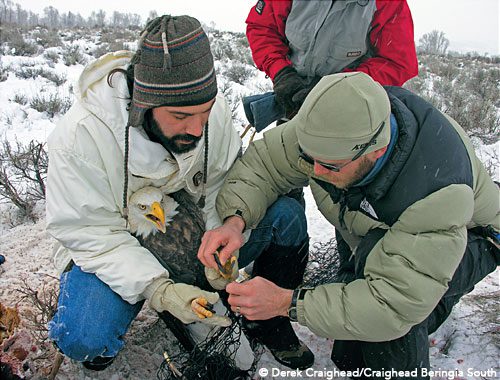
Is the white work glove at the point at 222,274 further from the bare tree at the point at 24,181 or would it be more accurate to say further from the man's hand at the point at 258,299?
the bare tree at the point at 24,181

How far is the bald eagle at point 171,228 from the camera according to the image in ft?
6.18

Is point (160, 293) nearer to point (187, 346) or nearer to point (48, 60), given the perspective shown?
point (187, 346)

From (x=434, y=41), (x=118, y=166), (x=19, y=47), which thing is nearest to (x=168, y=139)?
(x=118, y=166)

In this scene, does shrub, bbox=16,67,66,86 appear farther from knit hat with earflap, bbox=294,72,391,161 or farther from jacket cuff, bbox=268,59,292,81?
knit hat with earflap, bbox=294,72,391,161

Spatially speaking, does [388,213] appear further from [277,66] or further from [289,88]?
[277,66]

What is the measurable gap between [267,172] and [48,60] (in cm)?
Answer: 906

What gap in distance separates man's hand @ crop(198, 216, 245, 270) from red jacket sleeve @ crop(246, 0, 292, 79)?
3.71 feet

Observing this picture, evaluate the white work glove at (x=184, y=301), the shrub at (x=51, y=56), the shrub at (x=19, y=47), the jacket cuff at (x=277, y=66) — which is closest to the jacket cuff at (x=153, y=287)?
the white work glove at (x=184, y=301)

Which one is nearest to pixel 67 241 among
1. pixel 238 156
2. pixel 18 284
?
pixel 238 156

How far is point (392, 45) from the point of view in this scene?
245 centimetres

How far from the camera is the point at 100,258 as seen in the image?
177 cm

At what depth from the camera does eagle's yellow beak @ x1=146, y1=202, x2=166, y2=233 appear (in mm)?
1857

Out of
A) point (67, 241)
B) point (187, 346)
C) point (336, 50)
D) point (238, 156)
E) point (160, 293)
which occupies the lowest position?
point (187, 346)

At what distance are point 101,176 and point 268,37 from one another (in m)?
1.46
